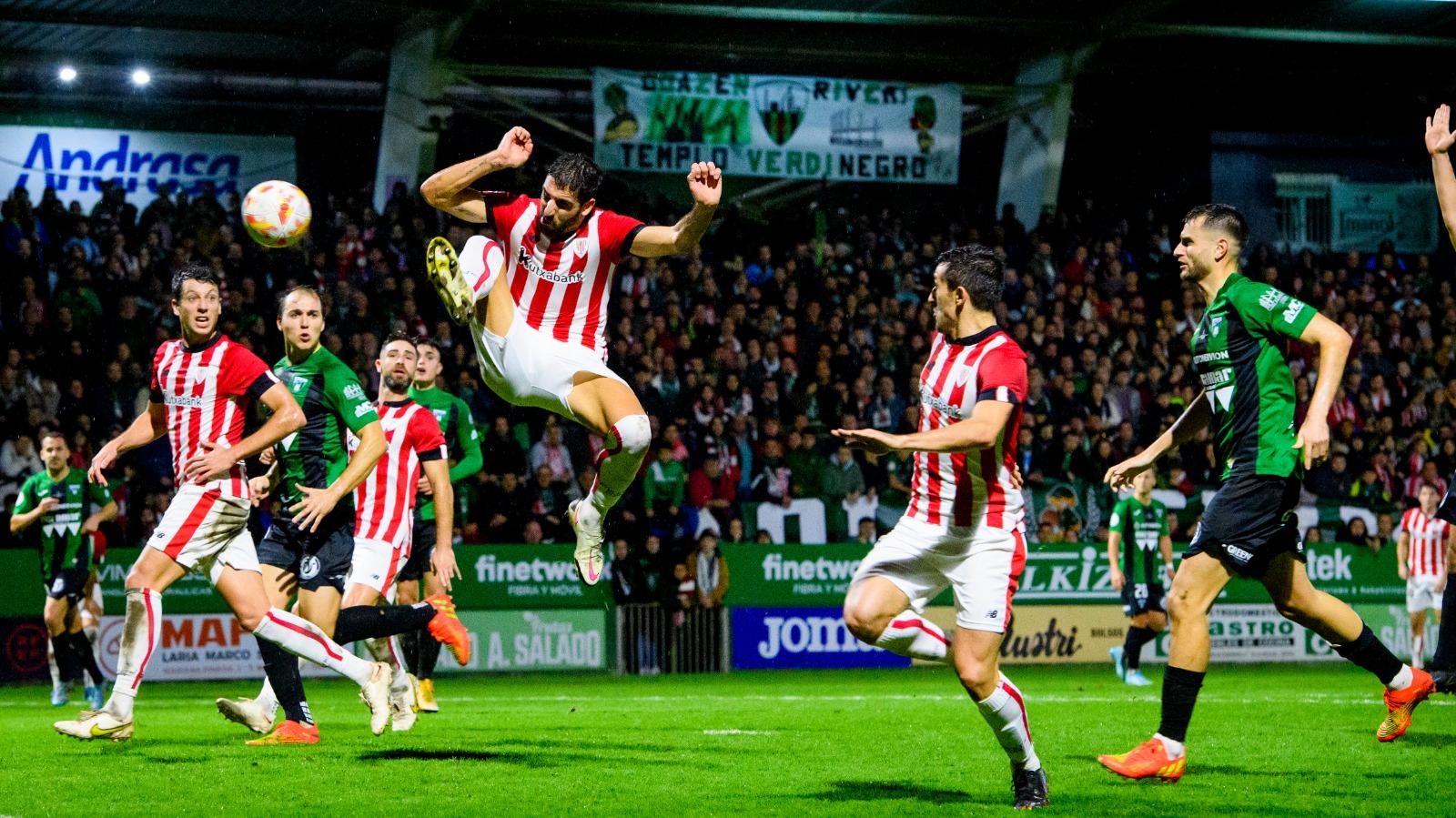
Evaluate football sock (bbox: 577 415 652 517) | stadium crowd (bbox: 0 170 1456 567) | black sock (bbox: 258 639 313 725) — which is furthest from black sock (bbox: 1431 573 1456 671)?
stadium crowd (bbox: 0 170 1456 567)

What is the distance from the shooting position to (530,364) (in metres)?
7.43

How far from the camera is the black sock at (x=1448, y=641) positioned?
898 centimetres

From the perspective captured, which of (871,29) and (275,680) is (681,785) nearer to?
(275,680)

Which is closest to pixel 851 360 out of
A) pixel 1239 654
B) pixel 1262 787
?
pixel 1239 654

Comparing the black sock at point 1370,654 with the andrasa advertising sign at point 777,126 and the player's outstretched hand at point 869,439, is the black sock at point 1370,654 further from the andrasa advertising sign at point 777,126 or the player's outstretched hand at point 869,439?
the andrasa advertising sign at point 777,126

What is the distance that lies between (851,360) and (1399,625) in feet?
24.3

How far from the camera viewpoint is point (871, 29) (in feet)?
82.3

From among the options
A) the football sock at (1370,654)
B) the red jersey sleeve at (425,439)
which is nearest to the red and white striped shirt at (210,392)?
the red jersey sleeve at (425,439)

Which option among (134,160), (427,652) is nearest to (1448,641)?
(427,652)

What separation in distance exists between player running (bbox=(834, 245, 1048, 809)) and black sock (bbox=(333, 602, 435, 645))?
304 centimetres

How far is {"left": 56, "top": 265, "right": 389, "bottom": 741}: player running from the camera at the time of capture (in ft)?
26.2

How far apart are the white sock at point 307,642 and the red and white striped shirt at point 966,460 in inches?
123

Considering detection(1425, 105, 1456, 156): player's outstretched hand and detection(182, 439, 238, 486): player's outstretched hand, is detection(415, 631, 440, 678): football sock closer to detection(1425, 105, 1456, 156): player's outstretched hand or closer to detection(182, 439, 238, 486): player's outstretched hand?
detection(182, 439, 238, 486): player's outstretched hand

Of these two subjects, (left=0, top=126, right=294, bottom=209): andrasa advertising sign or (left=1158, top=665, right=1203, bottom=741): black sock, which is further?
(left=0, top=126, right=294, bottom=209): andrasa advertising sign
